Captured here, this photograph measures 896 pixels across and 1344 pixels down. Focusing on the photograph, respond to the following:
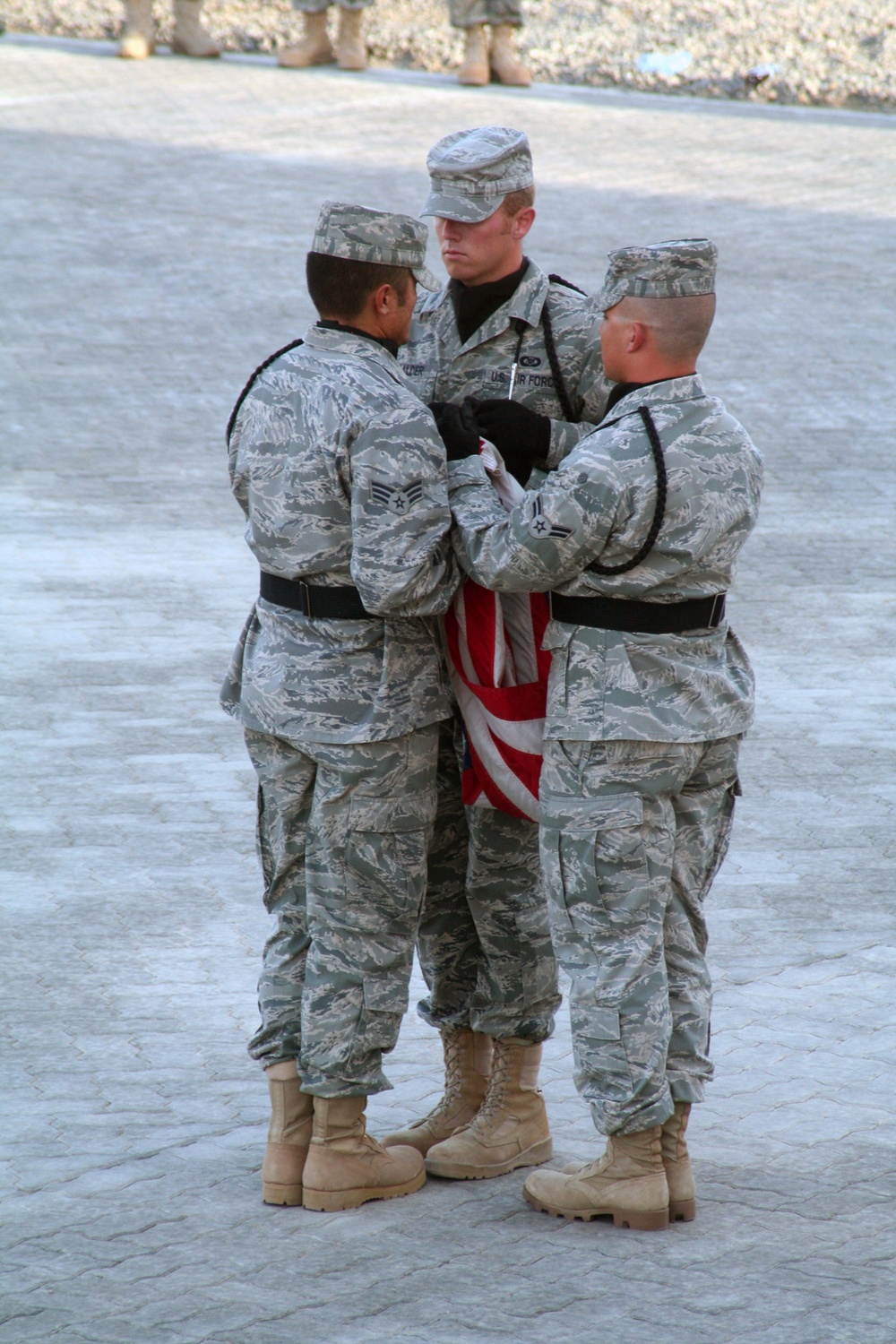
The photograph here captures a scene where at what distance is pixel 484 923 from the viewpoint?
3783 mm

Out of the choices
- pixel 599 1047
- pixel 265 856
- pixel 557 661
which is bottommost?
pixel 599 1047

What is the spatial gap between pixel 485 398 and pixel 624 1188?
1.76 meters

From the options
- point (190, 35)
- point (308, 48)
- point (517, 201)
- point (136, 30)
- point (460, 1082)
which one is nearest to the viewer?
point (517, 201)

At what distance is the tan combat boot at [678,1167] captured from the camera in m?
3.48

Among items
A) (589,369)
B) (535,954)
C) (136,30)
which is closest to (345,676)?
(535,954)

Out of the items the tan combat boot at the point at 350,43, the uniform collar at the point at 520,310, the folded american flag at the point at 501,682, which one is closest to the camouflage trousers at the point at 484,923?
the folded american flag at the point at 501,682

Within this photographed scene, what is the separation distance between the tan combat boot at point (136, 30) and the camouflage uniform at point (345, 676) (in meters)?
15.6

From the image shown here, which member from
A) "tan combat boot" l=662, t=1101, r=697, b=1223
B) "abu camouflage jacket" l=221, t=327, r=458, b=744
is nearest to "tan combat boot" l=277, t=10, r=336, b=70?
"abu camouflage jacket" l=221, t=327, r=458, b=744

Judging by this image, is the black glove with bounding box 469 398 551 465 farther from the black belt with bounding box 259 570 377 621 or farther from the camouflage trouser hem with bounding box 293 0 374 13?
the camouflage trouser hem with bounding box 293 0 374 13

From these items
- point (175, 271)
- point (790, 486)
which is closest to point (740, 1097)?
point (790, 486)

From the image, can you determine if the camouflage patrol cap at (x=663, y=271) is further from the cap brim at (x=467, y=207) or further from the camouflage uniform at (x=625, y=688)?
the cap brim at (x=467, y=207)

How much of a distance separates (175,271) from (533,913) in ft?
34.7

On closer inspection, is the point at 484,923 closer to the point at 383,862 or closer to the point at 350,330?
the point at 383,862

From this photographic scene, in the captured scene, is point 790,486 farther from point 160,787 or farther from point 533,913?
point 533,913
